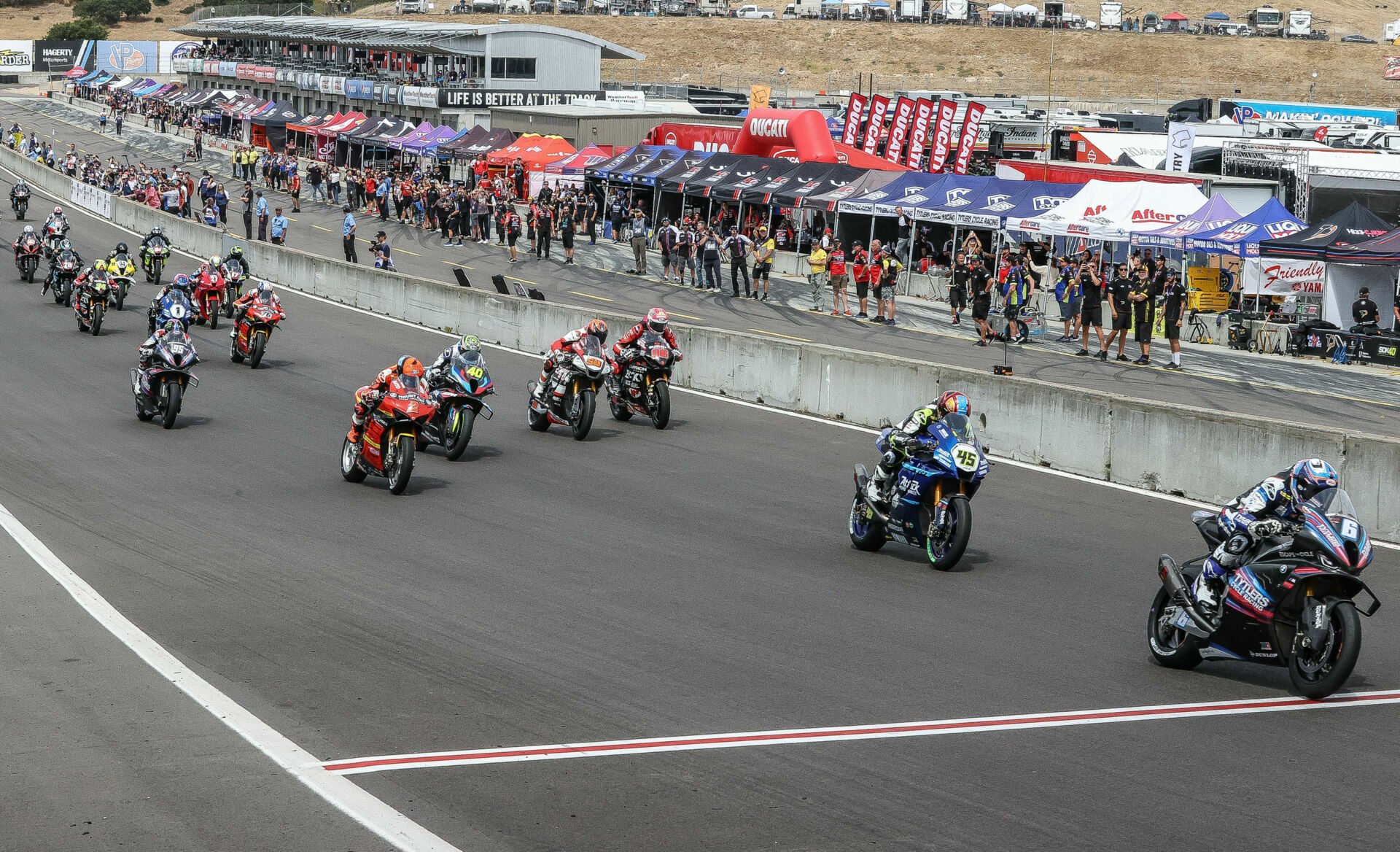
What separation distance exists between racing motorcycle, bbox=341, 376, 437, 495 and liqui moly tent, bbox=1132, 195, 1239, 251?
20.5 meters

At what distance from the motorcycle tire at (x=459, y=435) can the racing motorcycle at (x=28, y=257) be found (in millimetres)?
25232

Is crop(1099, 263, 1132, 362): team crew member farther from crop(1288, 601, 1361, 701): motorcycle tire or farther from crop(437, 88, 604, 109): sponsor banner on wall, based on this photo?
crop(437, 88, 604, 109): sponsor banner on wall

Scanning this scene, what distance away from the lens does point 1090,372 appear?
2678 centimetres

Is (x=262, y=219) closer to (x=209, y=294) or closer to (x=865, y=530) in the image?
(x=209, y=294)

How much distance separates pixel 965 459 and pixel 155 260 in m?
30.6

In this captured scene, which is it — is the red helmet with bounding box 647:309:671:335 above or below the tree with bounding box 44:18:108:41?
below

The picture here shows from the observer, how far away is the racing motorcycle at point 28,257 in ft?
125

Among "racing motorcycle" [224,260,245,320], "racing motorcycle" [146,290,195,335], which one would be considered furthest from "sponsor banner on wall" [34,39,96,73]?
"racing motorcycle" [146,290,195,335]

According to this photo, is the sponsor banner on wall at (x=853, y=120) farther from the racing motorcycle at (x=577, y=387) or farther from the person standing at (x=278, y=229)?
the racing motorcycle at (x=577, y=387)

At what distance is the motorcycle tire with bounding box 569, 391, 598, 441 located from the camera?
1894 cm

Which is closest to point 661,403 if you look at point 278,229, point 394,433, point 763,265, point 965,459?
point 394,433

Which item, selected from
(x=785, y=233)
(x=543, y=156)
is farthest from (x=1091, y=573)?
(x=543, y=156)

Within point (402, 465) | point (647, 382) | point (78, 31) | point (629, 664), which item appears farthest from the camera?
point (78, 31)

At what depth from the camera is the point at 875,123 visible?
143 ft
